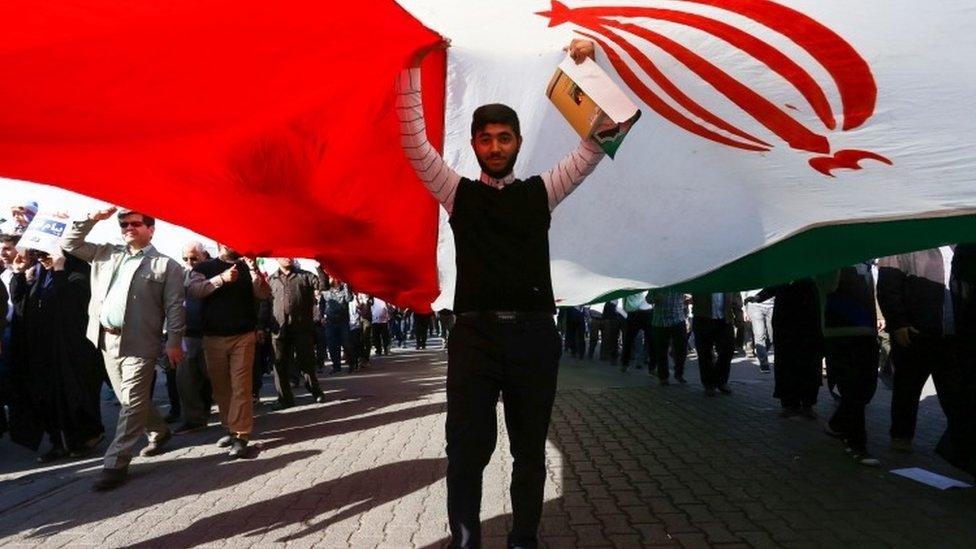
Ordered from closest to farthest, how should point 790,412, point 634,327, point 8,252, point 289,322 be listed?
1. point 8,252
2. point 790,412
3. point 289,322
4. point 634,327

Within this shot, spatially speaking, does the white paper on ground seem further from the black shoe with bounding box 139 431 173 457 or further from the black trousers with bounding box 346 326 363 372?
the black trousers with bounding box 346 326 363 372

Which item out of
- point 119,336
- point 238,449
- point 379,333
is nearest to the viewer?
point 119,336

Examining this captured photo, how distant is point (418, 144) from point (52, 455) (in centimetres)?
543

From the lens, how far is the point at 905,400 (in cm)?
531

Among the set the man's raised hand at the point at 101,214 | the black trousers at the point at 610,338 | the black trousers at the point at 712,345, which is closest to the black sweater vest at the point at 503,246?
the man's raised hand at the point at 101,214

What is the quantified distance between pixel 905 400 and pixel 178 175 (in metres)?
5.39

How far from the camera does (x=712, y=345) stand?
348 inches

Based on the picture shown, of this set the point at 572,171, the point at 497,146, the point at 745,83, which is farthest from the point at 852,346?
the point at 497,146

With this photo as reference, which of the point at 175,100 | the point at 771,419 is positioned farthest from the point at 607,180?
the point at 771,419

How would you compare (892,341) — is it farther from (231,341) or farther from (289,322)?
(289,322)

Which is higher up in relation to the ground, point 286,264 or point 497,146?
point 286,264

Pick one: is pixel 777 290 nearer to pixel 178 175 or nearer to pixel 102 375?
pixel 178 175

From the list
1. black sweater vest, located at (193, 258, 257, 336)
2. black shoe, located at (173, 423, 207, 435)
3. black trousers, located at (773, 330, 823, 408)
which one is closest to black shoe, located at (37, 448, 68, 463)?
black shoe, located at (173, 423, 207, 435)

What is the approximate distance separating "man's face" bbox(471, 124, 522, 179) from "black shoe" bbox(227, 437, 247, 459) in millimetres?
4163
